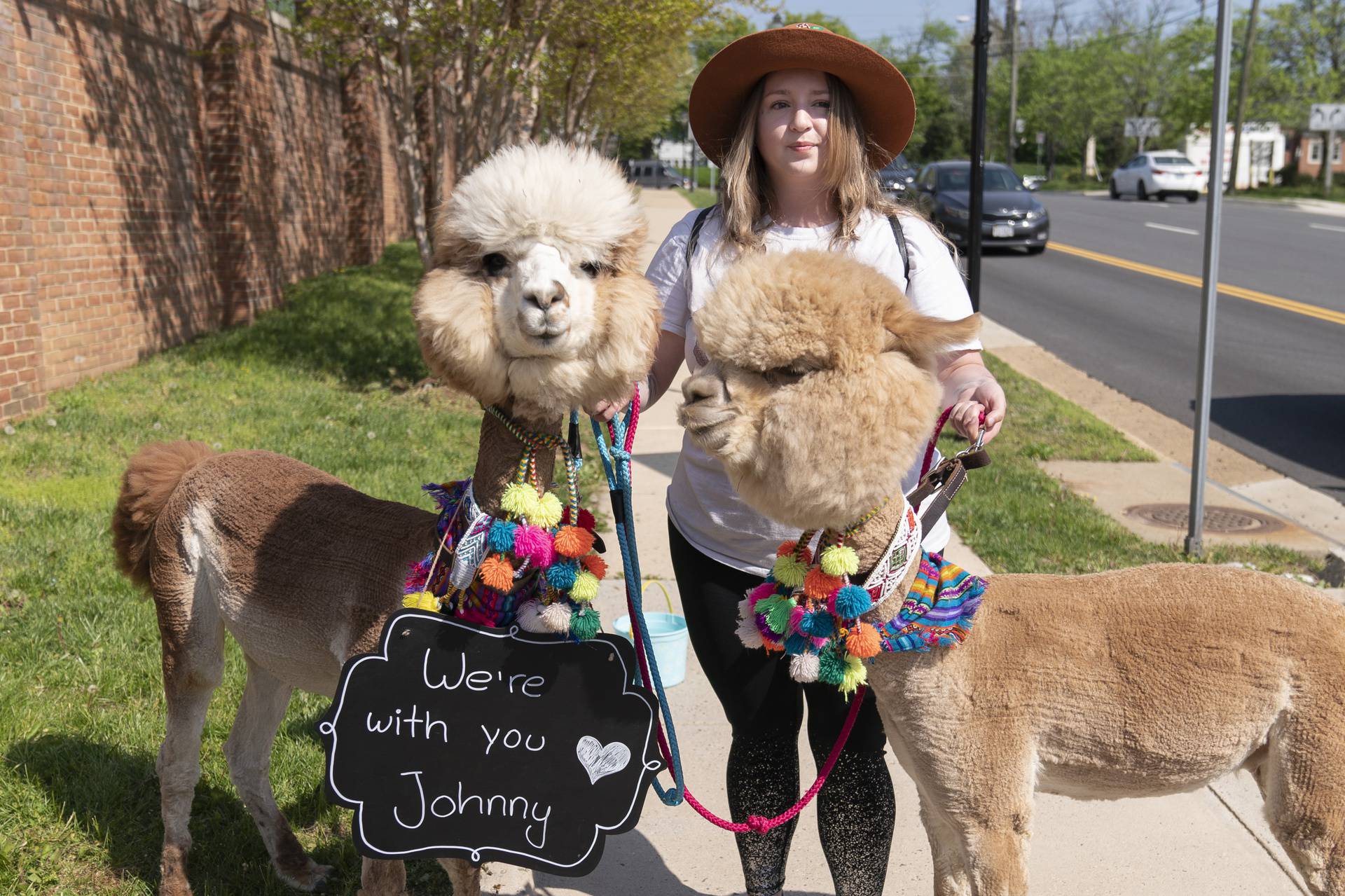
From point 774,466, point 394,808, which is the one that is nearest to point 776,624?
point 774,466

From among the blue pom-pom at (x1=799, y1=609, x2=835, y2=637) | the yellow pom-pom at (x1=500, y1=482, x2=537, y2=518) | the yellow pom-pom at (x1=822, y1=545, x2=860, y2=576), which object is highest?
the yellow pom-pom at (x1=500, y1=482, x2=537, y2=518)

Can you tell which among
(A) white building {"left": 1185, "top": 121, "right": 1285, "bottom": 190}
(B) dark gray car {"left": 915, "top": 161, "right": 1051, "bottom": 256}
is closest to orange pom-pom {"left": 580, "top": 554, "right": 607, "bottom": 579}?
(B) dark gray car {"left": 915, "top": 161, "right": 1051, "bottom": 256}

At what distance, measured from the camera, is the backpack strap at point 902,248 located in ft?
8.18

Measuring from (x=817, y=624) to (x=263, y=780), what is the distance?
6.17ft

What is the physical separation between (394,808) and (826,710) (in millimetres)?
1006

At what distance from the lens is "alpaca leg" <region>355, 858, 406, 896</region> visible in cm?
250

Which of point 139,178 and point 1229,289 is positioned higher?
point 139,178

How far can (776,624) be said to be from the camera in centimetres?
207

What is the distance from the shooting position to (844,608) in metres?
2.01

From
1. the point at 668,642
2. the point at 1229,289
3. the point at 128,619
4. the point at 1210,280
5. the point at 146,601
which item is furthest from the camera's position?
the point at 1229,289

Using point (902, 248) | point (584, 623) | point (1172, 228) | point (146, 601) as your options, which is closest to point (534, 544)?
point (584, 623)

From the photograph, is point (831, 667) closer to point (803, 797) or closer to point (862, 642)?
point (862, 642)

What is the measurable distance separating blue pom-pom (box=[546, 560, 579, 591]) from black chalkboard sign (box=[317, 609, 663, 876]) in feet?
0.44

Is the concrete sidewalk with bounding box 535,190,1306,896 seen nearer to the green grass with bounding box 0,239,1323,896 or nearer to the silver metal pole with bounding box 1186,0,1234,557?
the green grass with bounding box 0,239,1323,896
